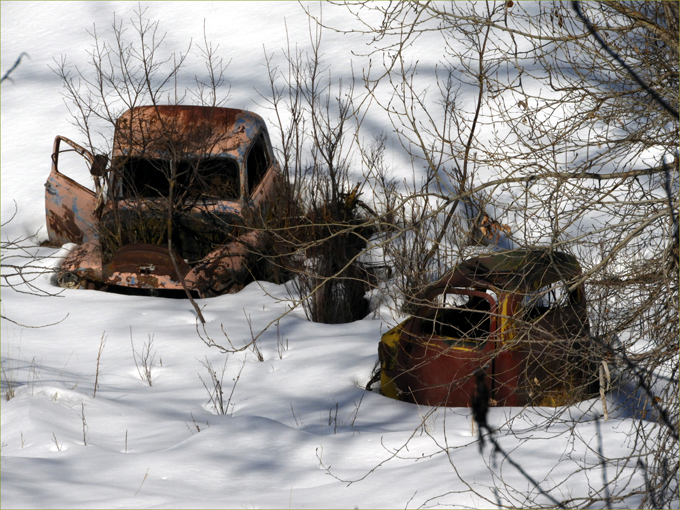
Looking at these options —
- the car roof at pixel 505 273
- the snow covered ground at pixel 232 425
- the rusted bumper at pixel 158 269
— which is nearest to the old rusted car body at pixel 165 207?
the rusted bumper at pixel 158 269

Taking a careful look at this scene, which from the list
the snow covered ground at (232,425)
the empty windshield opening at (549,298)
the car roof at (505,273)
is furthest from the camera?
the car roof at (505,273)

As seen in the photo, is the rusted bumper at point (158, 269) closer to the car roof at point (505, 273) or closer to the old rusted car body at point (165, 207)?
the old rusted car body at point (165, 207)

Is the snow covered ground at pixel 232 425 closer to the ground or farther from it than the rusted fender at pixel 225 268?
closer to the ground

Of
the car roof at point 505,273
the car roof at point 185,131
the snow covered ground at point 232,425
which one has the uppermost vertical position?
the car roof at point 185,131

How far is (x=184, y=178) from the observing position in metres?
8.09

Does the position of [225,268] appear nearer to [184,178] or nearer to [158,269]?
[158,269]

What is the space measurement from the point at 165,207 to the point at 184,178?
0.74 meters

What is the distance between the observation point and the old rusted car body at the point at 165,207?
708 cm

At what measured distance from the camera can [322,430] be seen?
4840mm

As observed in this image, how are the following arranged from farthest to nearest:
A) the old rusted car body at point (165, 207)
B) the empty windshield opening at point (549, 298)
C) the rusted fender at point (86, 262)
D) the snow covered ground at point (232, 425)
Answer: the rusted fender at point (86, 262)
the old rusted car body at point (165, 207)
the empty windshield opening at point (549, 298)
the snow covered ground at point (232, 425)

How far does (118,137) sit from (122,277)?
1.75 m

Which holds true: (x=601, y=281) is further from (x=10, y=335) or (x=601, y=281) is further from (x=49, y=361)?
(x=10, y=335)

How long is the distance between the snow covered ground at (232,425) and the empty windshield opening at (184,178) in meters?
1.25

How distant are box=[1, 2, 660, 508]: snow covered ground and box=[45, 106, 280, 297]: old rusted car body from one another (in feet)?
1.53
